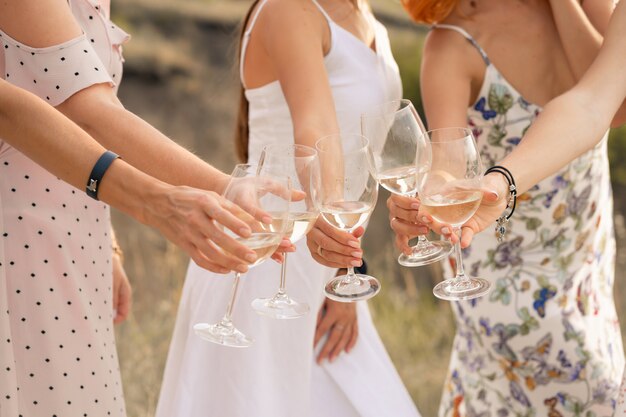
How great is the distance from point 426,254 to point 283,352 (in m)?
0.70

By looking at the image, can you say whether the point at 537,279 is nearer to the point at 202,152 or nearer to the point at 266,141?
the point at 266,141

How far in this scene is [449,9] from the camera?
3.32 m

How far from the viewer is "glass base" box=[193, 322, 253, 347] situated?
218cm

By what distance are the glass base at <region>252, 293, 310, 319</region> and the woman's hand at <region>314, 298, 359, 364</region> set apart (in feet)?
2.64

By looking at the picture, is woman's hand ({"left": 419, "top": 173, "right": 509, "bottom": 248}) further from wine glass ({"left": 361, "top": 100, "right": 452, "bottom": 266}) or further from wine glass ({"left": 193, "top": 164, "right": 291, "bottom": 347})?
wine glass ({"left": 193, "top": 164, "right": 291, "bottom": 347})

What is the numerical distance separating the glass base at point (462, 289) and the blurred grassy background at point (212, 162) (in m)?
1.42

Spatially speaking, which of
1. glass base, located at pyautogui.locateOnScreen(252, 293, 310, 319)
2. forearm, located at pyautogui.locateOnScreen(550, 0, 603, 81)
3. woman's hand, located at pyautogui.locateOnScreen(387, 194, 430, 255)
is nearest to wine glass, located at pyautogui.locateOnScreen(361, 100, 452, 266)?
woman's hand, located at pyautogui.locateOnScreen(387, 194, 430, 255)

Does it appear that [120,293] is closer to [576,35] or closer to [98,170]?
[98,170]

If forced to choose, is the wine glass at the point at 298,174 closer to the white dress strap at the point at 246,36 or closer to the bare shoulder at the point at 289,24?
the bare shoulder at the point at 289,24

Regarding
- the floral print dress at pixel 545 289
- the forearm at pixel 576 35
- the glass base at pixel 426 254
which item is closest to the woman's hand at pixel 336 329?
the floral print dress at pixel 545 289

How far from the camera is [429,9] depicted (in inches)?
130

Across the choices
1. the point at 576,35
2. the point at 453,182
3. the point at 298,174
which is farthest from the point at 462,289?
the point at 576,35

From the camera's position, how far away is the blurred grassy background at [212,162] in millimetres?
5723

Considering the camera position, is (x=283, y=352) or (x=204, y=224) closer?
(x=204, y=224)
